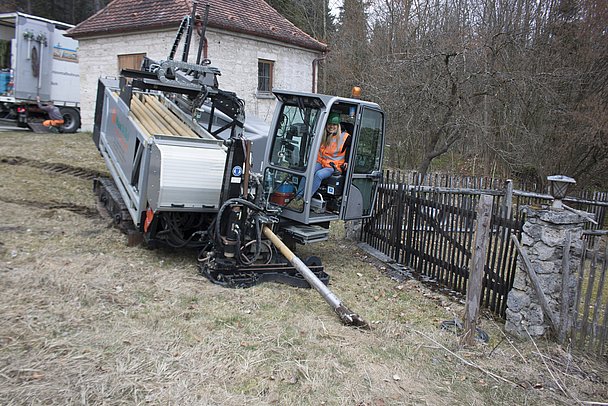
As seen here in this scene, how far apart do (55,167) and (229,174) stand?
767 cm

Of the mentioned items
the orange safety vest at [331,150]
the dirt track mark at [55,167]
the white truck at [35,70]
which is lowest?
the dirt track mark at [55,167]

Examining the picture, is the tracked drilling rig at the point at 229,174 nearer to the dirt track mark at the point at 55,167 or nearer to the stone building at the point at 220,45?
the dirt track mark at the point at 55,167

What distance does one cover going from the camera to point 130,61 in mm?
16562

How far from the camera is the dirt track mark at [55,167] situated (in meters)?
11.4

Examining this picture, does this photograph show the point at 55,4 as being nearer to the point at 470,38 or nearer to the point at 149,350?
the point at 470,38

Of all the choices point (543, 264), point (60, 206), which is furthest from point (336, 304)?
point (60, 206)

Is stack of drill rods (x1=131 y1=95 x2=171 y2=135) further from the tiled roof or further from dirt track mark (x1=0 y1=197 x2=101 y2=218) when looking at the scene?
the tiled roof

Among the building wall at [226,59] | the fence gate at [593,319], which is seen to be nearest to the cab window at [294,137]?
the fence gate at [593,319]

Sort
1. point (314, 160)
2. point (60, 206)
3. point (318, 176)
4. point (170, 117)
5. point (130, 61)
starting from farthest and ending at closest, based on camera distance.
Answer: point (130, 61) → point (60, 206) → point (170, 117) → point (318, 176) → point (314, 160)

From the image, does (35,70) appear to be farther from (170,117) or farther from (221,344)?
(221,344)

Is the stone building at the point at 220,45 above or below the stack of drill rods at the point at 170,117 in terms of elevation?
above

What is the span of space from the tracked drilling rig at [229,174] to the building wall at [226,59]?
752 cm

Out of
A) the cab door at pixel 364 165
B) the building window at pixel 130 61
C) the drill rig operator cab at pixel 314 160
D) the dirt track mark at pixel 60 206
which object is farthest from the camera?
the building window at pixel 130 61

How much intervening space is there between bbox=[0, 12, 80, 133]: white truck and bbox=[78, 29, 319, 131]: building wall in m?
0.54
